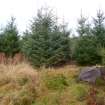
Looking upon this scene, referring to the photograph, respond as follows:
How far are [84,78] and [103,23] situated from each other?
10.3m

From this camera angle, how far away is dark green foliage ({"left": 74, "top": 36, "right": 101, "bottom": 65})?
16.0 metres

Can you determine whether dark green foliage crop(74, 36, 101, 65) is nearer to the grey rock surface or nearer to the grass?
the grass

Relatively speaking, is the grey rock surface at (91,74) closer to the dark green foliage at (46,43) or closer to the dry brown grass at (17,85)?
the dry brown grass at (17,85)

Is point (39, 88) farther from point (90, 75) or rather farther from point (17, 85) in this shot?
point (90, 75)

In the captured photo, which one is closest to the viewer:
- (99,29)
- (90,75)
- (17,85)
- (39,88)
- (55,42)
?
(39,88)

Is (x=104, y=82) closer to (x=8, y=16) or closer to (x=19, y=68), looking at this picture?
(x=19, y=68)

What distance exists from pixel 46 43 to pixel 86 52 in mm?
2628

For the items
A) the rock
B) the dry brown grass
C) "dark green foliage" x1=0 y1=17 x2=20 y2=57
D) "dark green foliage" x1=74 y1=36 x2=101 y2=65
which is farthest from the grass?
"dark green foliage" x1=0 y1=17 x2=20 y2=57

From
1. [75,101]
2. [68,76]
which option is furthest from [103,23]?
[75,101]

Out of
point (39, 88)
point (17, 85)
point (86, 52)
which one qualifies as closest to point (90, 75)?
point (39, 88)

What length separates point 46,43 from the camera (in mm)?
15391

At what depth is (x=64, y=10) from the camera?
2003 centimetres

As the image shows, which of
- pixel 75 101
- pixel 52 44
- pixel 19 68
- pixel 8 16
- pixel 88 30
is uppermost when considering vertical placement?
pixel 8 16

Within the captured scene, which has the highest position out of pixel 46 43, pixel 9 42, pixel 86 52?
pixel 9 42
